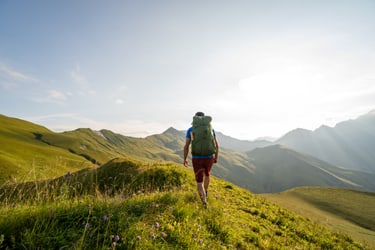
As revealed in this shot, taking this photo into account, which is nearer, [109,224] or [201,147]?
[109,224]

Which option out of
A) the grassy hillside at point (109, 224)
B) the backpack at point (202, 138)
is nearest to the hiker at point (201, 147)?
the backpack at point (202, 138)

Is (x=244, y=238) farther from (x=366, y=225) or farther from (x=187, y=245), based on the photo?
(x=366, y=225)

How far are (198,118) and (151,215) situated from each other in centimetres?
419

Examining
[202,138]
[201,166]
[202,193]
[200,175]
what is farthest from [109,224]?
[202,138]

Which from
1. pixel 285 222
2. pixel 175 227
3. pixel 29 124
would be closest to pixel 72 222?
pixel 175 227

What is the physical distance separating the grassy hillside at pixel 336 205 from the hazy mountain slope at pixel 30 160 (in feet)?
131

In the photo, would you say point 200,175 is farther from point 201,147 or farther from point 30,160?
point 30,160

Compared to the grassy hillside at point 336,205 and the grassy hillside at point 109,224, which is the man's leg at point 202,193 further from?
the grassy hillside at point 336,205

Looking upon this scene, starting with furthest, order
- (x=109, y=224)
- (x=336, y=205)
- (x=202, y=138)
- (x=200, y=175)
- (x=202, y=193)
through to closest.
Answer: (x=336, y=205) → (x=202, y=138) → (x=200, y=175) → (x=202, y=193) → (x=109, y=224)

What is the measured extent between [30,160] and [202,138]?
8605 cm

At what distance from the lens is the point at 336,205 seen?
186ft

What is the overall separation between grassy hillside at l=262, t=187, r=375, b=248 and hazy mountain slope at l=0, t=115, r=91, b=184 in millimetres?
40056

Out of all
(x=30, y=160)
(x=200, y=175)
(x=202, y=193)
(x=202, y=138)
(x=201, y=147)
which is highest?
(x=202, y=138)

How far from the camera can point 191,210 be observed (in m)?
6.15
